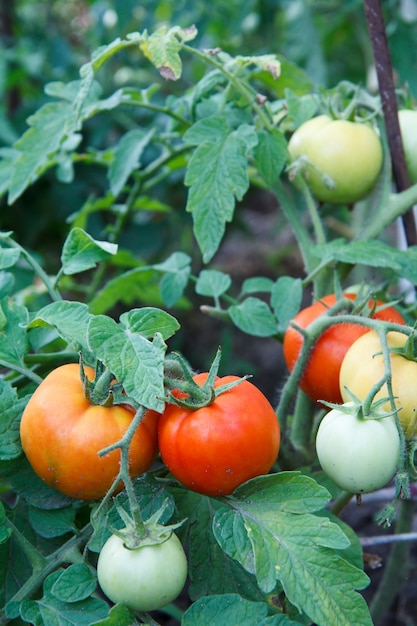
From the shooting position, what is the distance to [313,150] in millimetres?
1015

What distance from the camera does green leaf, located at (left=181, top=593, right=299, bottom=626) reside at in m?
0.69

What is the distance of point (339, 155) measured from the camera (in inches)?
39.3

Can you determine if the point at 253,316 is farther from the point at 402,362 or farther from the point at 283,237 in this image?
the point at 283,237

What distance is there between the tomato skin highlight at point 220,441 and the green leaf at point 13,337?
0.65 ft

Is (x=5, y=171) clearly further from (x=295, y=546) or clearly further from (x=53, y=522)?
(x=295, y=546)

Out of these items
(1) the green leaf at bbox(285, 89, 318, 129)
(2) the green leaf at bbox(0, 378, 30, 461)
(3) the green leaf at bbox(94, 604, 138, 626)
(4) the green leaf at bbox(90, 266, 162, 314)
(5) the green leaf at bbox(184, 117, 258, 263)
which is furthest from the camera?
(4) the green leaf at bbox(90, 266, 162, 314)

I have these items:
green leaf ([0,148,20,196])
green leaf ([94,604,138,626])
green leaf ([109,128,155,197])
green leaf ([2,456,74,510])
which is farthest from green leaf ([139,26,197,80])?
green leaf ([94,604,138,626])

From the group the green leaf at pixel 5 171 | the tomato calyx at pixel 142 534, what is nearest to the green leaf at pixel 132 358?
the tomato calyx at pixel 142 534

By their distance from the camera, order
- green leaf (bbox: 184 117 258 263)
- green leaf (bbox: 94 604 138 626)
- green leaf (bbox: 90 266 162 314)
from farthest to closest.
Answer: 1. green leaf (bbox: 90 266 162 314)
2. green leaf (bbox: 184 117 258 263)
3. green leaf (bbox: 94 604 138 626)

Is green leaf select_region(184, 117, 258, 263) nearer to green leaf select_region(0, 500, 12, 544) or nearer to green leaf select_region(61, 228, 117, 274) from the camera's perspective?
green leaf select_region(61, 228, 117, 274)

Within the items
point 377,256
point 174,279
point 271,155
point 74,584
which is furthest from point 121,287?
point 74,584

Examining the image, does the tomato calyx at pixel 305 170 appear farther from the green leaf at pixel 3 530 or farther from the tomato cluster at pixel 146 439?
the green leaf at pixel 3 530

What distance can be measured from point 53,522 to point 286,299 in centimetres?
42

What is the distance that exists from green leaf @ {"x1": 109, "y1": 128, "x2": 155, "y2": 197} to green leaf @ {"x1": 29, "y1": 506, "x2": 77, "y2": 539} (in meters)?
0.54
